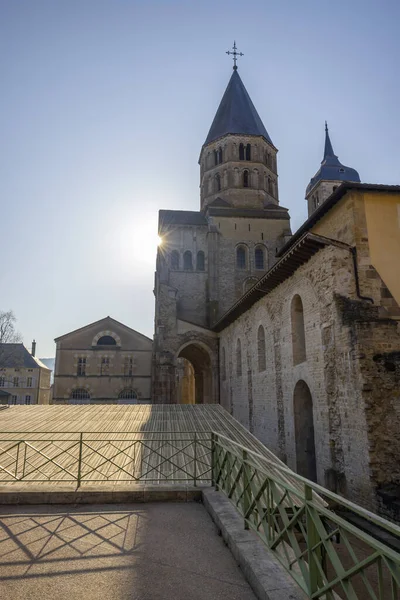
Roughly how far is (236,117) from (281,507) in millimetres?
33834

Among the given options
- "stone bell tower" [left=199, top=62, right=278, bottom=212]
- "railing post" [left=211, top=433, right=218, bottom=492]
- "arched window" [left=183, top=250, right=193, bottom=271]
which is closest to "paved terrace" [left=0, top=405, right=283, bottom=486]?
"railing post" [left=211, top=433, right=218, bottom=492]

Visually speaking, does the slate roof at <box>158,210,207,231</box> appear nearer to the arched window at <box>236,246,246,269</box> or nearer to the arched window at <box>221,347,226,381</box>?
the arched window at <box>236,246,246,269</box>

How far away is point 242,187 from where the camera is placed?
31312 mm

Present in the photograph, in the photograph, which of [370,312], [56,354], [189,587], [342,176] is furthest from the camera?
[342,176]

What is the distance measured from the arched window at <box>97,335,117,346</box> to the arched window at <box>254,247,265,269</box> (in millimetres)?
13060

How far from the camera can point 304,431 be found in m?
12.3

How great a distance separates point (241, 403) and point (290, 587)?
16053mm

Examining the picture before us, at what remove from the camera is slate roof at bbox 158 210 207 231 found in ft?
98.7

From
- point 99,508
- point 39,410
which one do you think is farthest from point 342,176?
point 99,508

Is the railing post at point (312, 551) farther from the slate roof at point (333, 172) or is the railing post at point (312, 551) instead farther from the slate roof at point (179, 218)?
the slate roof at point (333, 172)

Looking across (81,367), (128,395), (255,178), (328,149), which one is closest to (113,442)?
(128,395)

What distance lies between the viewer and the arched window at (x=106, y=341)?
3300 cm

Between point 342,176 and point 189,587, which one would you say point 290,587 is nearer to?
point 189,587

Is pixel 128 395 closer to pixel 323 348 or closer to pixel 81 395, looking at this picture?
pixel 81 395
